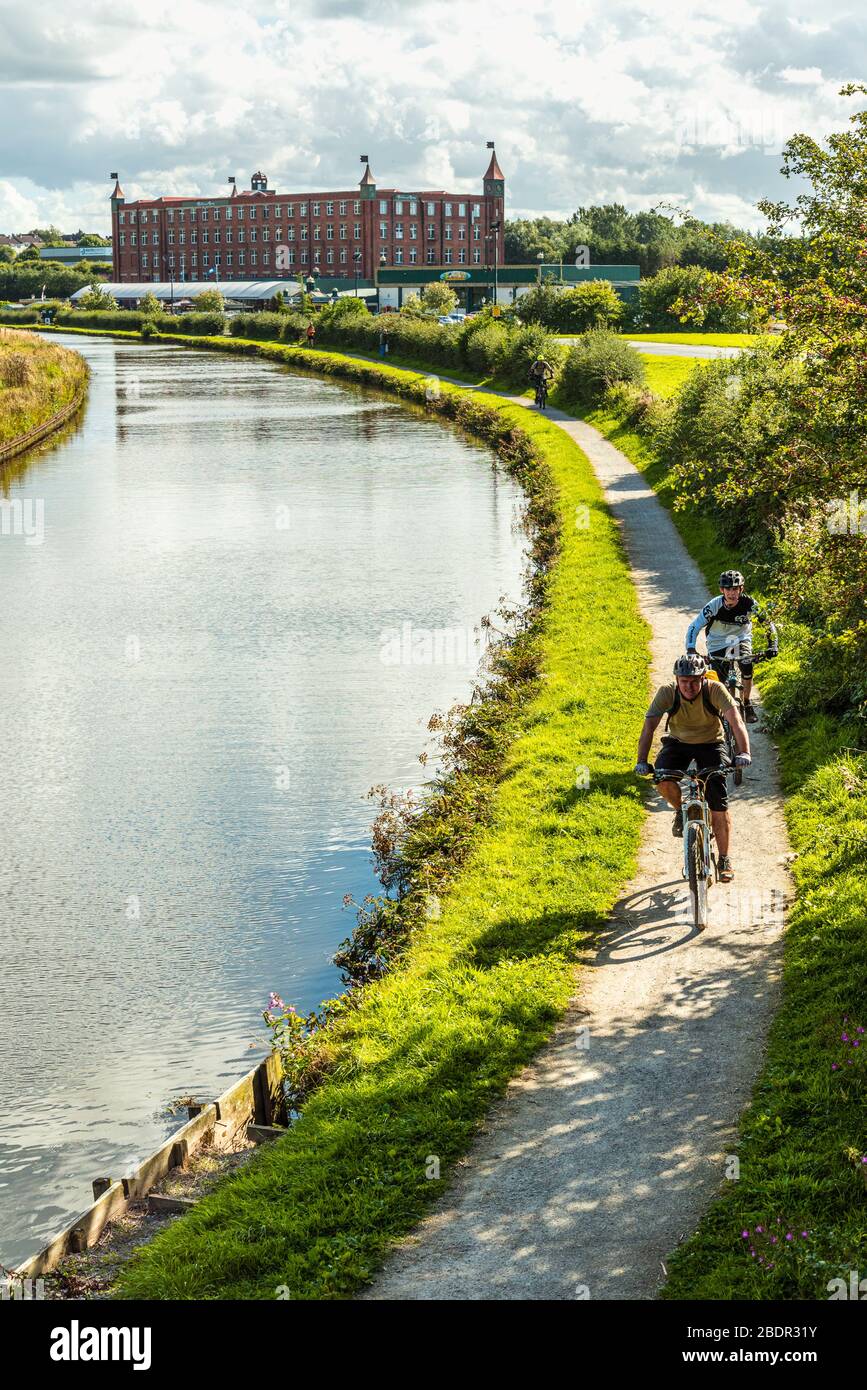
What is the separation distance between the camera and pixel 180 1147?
27.9 ft

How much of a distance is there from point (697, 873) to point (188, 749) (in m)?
8.24

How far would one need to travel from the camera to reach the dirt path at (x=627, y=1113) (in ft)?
21.9

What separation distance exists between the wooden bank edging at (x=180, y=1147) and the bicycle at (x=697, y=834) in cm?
308

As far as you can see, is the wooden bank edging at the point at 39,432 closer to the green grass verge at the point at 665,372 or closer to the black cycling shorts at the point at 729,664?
the green grass verge at the point at 665,372

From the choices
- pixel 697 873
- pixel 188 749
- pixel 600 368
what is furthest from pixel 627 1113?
pixel 600 368

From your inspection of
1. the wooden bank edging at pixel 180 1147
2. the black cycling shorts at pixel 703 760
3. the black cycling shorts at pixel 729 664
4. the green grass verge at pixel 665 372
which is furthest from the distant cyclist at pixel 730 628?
the green grass verge at pixel 665 372

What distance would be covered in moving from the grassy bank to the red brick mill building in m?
71.9

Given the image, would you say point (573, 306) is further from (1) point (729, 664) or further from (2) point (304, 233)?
(2) point (304, 233)

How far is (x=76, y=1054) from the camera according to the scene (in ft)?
34.4

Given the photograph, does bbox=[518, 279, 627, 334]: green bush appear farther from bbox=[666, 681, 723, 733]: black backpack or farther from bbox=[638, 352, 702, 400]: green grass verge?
bbox=[666, 681, 723, 733]: black backpack

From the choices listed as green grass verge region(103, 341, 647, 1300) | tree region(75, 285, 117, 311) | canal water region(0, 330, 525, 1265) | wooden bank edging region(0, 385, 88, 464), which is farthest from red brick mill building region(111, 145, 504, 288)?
green grass verge region(103, 341, 647, 1300)

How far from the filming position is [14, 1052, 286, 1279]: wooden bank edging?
297 inches

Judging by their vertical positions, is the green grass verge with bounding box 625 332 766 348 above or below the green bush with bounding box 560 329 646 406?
above
